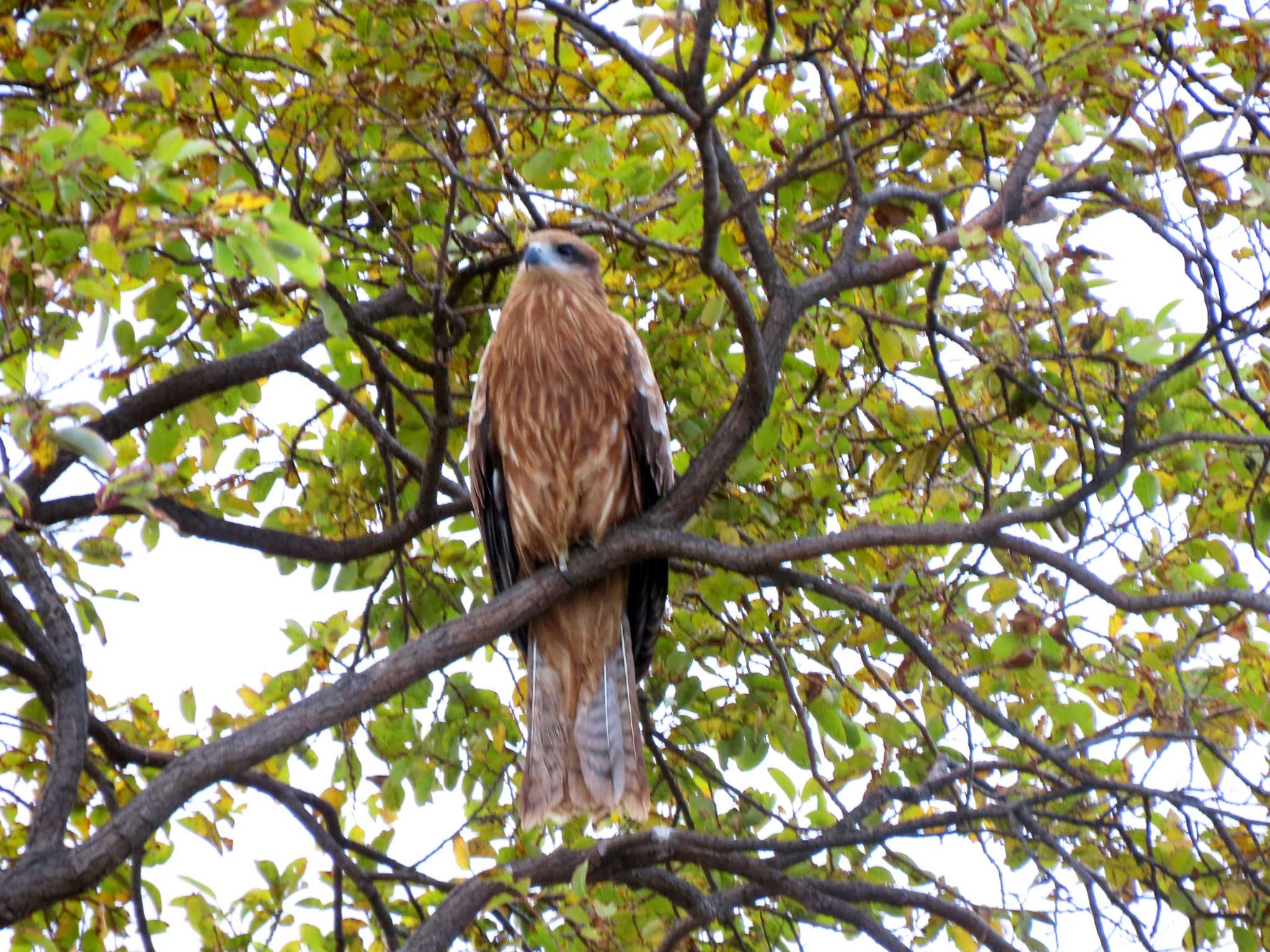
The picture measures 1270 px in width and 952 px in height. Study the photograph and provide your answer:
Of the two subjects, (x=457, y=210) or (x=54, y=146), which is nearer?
(x=54, y=146)

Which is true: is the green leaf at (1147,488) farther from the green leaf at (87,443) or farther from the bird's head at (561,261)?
the green leaf at (87,443)

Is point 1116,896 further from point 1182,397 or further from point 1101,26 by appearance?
point 1101,26

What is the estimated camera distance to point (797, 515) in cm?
446

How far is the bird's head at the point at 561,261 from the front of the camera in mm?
4648

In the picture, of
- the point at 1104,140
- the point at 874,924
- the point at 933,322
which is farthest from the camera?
the point at 874,924

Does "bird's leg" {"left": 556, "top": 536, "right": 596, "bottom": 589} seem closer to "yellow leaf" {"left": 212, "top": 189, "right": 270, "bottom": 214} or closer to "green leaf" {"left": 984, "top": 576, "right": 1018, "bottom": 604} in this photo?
"green leaf" {"left": 984, "top": 576, "right": 1018, "bottom": 604}

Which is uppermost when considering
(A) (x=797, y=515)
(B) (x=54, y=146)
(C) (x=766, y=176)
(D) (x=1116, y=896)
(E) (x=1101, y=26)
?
(C) (x=766, y=176)

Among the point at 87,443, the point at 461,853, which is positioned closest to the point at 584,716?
the point at 461,853

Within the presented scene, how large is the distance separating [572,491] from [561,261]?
794 mm

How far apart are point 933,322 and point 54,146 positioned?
226 centimetres

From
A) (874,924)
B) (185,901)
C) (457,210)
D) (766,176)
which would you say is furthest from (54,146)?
(874,924)

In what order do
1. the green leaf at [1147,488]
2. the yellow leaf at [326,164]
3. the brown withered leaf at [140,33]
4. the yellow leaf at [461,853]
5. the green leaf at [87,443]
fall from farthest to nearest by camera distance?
the yellow leaf at [461,853]
the green leaf at [1147,488]
the yellow leaf at [326,164]
the brown withered leaf at [140,33]
the green leaf at [87,443]


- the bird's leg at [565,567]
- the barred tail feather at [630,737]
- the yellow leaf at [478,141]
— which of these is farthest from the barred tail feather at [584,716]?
the yellow leaf at [478,141]

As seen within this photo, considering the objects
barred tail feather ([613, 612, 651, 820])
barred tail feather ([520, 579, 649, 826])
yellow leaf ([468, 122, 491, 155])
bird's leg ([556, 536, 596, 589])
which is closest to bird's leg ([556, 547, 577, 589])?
bird's leg ([556, 536, 596, 589])
